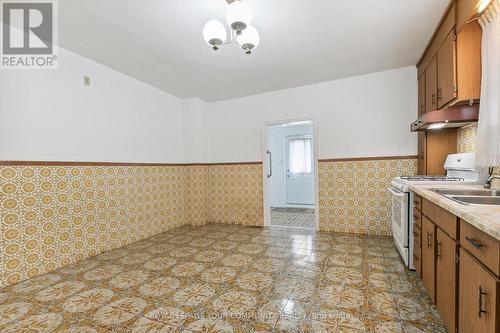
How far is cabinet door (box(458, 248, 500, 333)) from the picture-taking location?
2.97ft

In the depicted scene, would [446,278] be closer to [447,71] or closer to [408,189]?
[408,189]

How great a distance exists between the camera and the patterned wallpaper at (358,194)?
3.51 meters

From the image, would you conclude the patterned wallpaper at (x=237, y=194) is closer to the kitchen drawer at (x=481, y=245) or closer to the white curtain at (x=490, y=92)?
the white curtain at (x=490, y=92)

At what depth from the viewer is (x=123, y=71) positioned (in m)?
3.31

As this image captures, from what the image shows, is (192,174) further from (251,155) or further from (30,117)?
(30,117)

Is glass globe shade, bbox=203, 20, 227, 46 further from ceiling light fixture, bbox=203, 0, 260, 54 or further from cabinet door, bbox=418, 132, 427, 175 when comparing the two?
cabinet door, bbox=418, 132, 427, 175

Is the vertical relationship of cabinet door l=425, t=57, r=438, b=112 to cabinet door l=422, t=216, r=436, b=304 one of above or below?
above

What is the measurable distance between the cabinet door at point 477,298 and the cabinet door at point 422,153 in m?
2.18

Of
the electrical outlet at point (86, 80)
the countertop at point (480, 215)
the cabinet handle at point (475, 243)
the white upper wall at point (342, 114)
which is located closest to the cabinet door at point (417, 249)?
the countertop at point (480, 215)

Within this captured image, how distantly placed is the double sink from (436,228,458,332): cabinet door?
0.26 metres

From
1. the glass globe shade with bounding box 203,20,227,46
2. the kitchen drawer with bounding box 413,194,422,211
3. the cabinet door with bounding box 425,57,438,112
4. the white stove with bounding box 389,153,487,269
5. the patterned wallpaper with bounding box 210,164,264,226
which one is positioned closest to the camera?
the glass globe shade with bounding box 203,20,227,46

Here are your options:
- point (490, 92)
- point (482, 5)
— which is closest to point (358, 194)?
point (490, 92)

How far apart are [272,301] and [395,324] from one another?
0.85 meters

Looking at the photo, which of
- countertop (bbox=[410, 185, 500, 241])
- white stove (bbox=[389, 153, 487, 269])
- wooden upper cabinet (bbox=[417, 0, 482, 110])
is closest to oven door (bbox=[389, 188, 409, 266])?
white stove (bbox=[389, 153, 487, 269])
